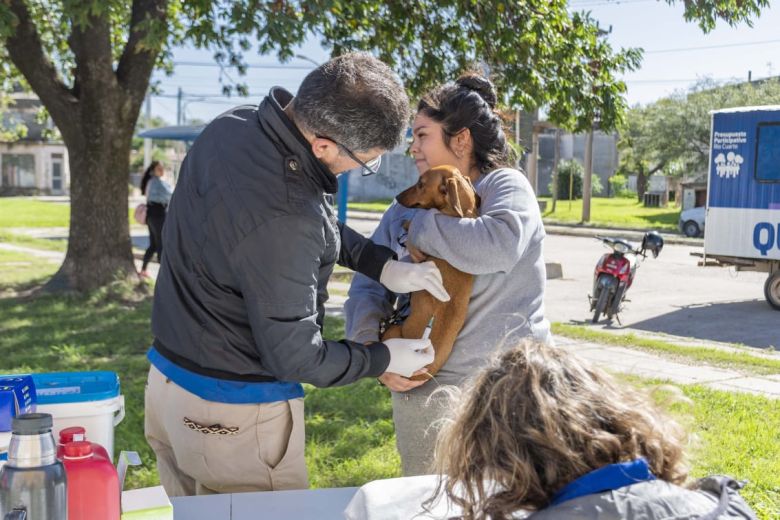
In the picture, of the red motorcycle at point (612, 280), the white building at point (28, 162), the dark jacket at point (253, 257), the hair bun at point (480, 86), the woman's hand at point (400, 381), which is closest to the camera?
the dark jacket at point (253, 257)

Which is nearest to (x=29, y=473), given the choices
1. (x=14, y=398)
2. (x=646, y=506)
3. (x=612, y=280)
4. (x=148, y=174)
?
(x=14, y=398)

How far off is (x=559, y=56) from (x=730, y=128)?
6.79m

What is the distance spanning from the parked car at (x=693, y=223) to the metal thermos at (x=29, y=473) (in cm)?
2675

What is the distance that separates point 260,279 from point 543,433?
3.00 ft

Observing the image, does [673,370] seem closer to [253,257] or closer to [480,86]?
[480,86]

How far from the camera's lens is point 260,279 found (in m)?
2.15

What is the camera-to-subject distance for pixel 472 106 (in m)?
2.80

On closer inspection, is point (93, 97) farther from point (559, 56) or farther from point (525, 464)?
point (525, 464)

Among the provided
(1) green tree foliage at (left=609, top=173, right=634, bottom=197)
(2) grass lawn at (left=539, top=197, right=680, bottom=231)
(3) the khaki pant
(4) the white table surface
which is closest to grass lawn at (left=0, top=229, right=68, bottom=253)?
(3) the khaki pant

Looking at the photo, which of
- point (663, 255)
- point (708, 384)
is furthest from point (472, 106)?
point (663, 255)

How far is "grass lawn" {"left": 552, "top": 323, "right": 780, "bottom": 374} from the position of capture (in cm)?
801

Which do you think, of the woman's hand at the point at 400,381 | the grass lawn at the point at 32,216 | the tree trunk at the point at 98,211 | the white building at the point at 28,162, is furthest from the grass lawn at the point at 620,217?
the white building at the point at 28,162

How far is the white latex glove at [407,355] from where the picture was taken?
260cm

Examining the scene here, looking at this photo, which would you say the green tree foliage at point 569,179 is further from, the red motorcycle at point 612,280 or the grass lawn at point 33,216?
the red motorcycle at point 612,280
